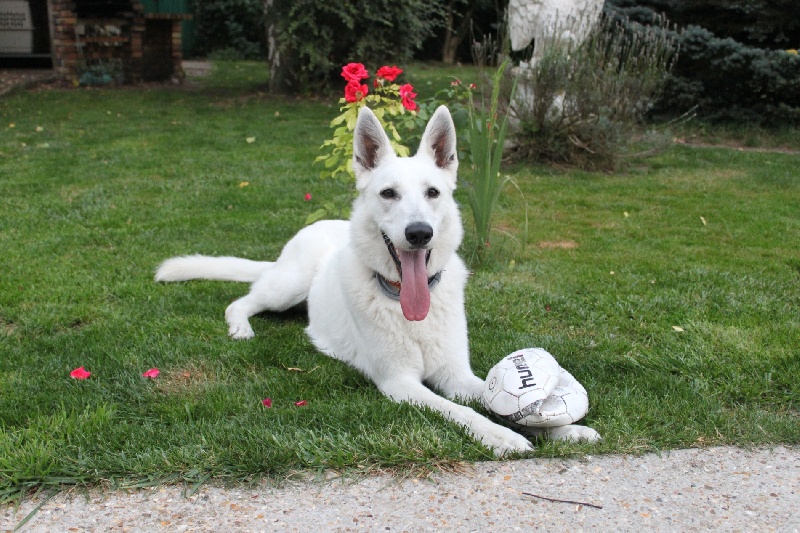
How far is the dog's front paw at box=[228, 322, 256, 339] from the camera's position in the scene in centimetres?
424

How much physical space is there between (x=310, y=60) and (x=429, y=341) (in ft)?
34.8

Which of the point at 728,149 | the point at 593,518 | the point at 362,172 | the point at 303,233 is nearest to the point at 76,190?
the point at 303,233

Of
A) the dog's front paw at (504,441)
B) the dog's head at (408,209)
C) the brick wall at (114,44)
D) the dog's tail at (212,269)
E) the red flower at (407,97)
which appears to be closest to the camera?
the dog's front paw at (504,441)

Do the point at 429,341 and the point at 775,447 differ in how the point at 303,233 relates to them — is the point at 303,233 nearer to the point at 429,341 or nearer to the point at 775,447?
the point at 429,341

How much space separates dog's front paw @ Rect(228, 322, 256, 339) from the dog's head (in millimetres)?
1026

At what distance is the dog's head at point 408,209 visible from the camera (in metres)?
3.34

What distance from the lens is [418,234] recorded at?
10.6 ft

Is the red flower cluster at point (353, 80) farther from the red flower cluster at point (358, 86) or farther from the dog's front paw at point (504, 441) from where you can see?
the dog's front paw at point (504, 441)

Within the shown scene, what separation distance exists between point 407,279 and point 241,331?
1312 millimetres

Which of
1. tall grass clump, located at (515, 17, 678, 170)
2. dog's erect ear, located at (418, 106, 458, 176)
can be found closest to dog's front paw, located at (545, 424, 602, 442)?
dog's erect ear, located at (418, 106, 458, 176)

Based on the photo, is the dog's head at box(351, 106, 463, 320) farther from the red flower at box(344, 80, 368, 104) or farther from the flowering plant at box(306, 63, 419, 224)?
the red flower at box(344, 80, 368, 104)

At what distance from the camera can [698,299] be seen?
486 centimetres

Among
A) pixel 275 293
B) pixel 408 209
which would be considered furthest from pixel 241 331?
pixel 408 209

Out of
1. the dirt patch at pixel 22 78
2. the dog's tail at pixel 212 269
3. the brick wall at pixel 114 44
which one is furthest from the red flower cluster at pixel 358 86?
the brick wall at pixel 114 44
